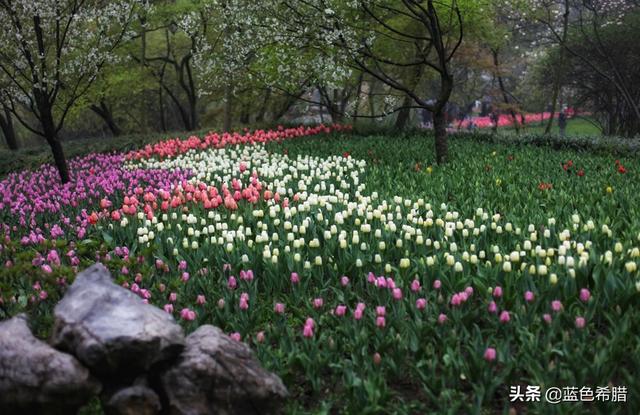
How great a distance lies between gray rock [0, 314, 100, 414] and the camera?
3.25 metres

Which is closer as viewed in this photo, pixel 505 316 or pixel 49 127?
pixel 505 316

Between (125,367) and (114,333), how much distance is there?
0.82 feet

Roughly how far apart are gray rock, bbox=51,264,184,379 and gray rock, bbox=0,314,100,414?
0.12 metres

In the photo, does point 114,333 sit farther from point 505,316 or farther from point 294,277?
point 505,316

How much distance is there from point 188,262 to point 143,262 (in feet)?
1.60

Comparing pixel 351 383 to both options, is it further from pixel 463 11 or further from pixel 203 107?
pixel 203 107

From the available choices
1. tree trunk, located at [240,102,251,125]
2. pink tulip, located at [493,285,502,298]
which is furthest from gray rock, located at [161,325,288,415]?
tree trunk, located at [240,102,251,125]

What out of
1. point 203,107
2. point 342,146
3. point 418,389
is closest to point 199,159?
point 342,146

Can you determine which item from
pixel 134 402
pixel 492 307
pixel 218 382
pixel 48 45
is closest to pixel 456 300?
pixel 492 307

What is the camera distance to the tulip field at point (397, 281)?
3994 millimetres

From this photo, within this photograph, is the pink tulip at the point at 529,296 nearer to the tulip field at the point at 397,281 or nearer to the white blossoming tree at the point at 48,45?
the tulip field at the point at 397,281

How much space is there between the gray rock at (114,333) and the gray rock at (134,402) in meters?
0.15

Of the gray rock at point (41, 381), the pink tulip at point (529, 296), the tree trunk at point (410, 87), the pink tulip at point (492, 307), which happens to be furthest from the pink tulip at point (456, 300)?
the tree trunk at point (410, 87)

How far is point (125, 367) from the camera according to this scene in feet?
11.4
